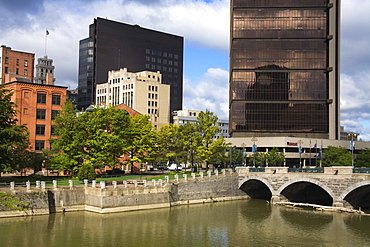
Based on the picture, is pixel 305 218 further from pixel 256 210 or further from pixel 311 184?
pixel 311 184

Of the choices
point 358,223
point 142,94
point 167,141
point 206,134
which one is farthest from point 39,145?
point 142,94

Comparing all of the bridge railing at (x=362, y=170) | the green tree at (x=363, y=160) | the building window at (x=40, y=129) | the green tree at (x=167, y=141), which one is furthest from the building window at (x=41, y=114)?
the green tree at (x=363, y=160)

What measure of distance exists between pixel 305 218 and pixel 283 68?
296 ft

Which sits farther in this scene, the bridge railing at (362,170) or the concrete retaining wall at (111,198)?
the bridge railing at (362,170)

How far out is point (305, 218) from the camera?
5938 cm

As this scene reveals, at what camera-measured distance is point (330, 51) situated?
14325cm

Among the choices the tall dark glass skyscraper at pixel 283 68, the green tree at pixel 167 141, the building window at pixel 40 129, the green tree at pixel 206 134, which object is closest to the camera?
the green tree at pixel 206 134

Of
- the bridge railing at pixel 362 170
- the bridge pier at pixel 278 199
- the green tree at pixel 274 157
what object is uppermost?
the green tree at pixel 274 157

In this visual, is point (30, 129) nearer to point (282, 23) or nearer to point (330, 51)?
point (282, 23)

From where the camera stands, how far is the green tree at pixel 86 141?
2803 inches

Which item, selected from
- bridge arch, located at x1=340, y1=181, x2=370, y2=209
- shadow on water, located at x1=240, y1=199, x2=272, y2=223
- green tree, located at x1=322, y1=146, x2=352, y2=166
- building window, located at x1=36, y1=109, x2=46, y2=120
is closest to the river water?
shadow on water, located at x1=240, y1=199, x2=272, y2=223

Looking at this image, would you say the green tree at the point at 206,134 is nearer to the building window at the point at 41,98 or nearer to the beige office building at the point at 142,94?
the building window at the point at 41,98

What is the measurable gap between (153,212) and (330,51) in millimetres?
103566

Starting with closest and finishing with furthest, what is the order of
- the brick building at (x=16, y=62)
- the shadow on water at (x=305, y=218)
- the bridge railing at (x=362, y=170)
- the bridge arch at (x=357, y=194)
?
1. the shadow on water at (x=305, y=218)
2. the bridge arch at (x=357, y=194)
3. the bridge railing at (x=362, y=170)
4. the brick building at (x=16, y=62)
